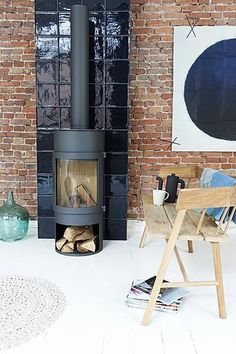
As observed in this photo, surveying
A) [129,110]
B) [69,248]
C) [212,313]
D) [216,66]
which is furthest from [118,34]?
[212,313]

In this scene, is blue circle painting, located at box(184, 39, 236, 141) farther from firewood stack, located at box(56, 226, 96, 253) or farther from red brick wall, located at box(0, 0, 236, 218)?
firewood stack, located at box(56, 226, 96, 253)

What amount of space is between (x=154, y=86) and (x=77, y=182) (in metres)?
1.37

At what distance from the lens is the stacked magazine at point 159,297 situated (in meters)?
2.34

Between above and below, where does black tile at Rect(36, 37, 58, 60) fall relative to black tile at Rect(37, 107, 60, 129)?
above

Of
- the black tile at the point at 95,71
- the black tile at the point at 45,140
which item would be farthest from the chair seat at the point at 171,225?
the black tile at the point at 95,71

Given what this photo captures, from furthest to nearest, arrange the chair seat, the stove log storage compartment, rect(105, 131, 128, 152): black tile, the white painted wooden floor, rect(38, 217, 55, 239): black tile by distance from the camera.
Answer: rect(38, 217, 55, 239): black tile → rect(105, 131, 128, 152): black tile → the stove log storage compartment → the chair seat → the white painted wooden floor

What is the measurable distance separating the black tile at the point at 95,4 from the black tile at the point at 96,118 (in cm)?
93

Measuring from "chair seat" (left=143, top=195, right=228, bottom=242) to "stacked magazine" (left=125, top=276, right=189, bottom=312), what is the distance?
16.9 inches

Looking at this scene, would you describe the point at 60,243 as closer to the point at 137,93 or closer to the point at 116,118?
the point at 116,118

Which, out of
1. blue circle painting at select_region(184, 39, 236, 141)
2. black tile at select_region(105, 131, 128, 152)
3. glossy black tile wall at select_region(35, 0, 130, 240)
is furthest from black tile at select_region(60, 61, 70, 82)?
blue circle painting at select_region(184, 39, 236, 141)

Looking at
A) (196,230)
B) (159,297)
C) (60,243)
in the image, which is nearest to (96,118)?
(60,243)

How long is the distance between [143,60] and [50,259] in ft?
7.27

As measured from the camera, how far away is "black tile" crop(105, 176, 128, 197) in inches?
147

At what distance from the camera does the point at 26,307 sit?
92.8 inches
